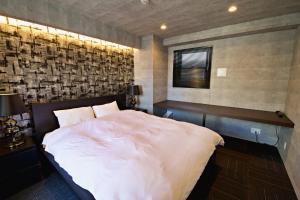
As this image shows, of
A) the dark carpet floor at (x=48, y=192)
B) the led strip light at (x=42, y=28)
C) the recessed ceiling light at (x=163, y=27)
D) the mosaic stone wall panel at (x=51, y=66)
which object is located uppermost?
the recessed ceiling light at (x=163, y=27)

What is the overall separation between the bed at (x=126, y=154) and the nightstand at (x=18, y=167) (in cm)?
18

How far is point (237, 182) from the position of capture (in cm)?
187

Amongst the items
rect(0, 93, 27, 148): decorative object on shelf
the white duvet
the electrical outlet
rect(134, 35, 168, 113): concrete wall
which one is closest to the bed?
the white duvet

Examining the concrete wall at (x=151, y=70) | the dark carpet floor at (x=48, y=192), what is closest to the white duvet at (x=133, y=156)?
the dark carpet floor at (x=48, y=192)

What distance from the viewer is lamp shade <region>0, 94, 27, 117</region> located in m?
1.60

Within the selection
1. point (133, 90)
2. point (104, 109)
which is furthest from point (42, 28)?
point (133, 90)

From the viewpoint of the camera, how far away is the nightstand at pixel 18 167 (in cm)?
160

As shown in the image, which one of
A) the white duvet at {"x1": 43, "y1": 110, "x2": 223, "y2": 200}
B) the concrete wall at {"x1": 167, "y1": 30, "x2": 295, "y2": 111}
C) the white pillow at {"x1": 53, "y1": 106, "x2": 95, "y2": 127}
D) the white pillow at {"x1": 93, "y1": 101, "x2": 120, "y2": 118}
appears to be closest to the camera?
the white duvet at {"x1": 43, "y1": 110, "x2": 223, "y2": 200}

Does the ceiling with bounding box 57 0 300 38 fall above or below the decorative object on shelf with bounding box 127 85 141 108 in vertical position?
above

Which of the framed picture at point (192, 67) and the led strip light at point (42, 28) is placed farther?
the framed picture at point (192, 67)

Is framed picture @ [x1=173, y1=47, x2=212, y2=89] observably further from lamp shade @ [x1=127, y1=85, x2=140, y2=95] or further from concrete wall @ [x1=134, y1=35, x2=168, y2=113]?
lamp shade @ [x1=127, y1=85, x2=140, y2=95]

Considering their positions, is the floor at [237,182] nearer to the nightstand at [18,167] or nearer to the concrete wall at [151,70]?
the nightstand at [18,167]

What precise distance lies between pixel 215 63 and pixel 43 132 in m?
3.75

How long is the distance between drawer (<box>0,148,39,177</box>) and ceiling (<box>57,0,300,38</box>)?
7.14ft
